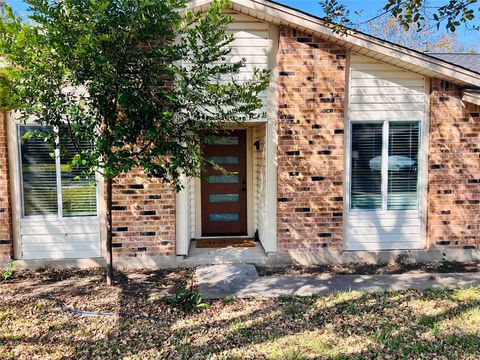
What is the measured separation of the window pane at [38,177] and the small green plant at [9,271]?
0.80 metres

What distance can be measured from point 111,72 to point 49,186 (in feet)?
9.86

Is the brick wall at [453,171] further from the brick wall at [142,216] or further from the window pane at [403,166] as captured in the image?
the brick wall at [142,216]

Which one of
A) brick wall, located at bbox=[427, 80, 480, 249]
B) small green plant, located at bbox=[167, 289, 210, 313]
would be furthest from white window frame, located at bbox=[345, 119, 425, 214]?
small green plant, located at bbox=[167, 289, 210, 313]

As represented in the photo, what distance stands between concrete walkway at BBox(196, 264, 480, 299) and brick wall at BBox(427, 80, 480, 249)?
2.87 ft

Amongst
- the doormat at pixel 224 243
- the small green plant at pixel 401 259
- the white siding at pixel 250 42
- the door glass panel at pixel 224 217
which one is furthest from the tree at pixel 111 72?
the small green plant at pixel 401 259

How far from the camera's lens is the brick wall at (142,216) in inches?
241

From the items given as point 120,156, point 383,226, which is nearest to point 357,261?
point 383,226

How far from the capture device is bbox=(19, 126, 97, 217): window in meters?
6.11

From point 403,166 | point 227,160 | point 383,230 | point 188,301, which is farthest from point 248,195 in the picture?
point 188,301

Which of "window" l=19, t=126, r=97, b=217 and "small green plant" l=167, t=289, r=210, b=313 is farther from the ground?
"window" l=19, t=126, r=97, b=217

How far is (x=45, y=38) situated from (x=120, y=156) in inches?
55.0

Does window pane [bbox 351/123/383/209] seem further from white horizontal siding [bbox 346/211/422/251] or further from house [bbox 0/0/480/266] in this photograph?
white horizontal siding [bbox 346/211/422/251]

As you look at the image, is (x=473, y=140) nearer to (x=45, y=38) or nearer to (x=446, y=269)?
(x=446, y=269)

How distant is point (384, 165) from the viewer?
6.55 meters
